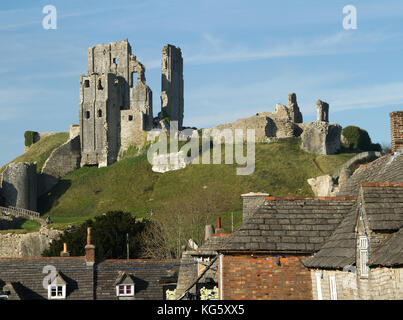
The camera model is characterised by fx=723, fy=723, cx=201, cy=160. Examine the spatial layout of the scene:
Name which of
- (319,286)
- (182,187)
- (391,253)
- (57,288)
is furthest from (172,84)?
(391,253)

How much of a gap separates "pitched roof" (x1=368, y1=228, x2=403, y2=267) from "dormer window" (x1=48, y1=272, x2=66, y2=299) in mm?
21480

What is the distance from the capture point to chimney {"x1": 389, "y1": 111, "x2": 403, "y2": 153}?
21.0 meters

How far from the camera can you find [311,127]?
79938mm

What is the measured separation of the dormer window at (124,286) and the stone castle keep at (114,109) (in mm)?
59302

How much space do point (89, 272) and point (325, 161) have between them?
154 ft

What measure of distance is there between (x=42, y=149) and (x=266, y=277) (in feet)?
299

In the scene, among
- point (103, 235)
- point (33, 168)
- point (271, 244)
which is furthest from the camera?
point (33, 168)

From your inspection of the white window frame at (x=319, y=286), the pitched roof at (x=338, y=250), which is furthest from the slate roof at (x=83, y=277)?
the pitched roof at (x=338, y=250)

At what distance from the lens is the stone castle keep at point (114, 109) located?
92000 millimetres

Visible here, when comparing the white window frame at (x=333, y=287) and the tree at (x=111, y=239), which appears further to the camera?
the tree at (x=111, y=239)

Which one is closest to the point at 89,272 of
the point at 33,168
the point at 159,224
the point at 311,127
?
the point at 159,224

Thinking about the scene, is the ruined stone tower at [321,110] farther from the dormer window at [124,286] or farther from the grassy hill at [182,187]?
the dormer window at [124,286]

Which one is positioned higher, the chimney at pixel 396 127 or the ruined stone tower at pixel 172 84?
the ruined stone tower at pixel 172 84
